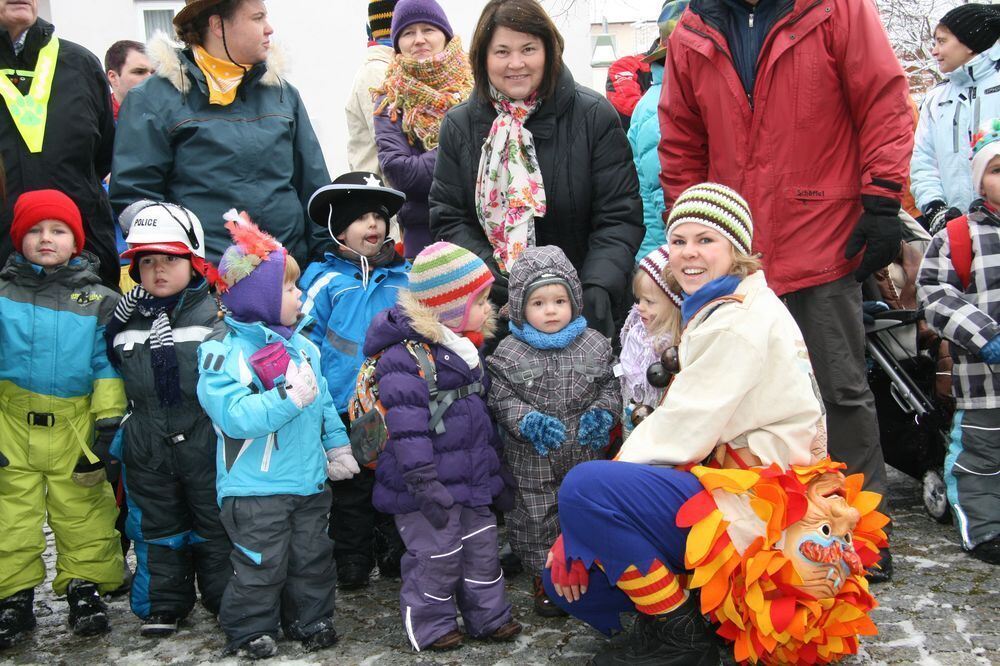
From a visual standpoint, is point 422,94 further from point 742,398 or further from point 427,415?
point 742,398

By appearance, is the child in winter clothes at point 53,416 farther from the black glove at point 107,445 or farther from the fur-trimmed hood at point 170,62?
the fur-trimmed hood at point 170,62

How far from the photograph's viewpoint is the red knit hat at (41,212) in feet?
13.5

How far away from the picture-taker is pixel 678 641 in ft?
10.4

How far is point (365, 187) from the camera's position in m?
4.62

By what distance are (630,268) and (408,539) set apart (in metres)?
1.55

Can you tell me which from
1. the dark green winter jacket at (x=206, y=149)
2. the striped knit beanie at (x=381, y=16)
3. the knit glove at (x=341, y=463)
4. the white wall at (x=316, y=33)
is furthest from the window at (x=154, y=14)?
the knit glove at (x=341, y=463)

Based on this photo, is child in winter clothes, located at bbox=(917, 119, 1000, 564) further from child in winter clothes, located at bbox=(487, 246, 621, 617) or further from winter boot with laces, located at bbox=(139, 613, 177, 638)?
winter boot with laces, located at bbox=(139, 613, 177, 638)

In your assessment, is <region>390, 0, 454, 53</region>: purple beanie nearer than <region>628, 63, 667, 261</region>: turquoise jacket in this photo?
No

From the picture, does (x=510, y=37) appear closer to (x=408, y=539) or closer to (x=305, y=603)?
(x=408, y=539)

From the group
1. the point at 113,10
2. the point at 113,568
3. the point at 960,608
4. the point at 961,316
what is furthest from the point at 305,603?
the point at 113,10

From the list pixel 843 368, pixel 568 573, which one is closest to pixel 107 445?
pixel 568 573

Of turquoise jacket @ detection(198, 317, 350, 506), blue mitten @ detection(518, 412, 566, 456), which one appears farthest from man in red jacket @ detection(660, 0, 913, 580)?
turquoise jacket @ detection(198, 317, 350, 506)

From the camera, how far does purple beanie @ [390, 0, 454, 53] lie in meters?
5.30

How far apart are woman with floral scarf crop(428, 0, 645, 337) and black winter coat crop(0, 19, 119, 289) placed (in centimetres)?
167
